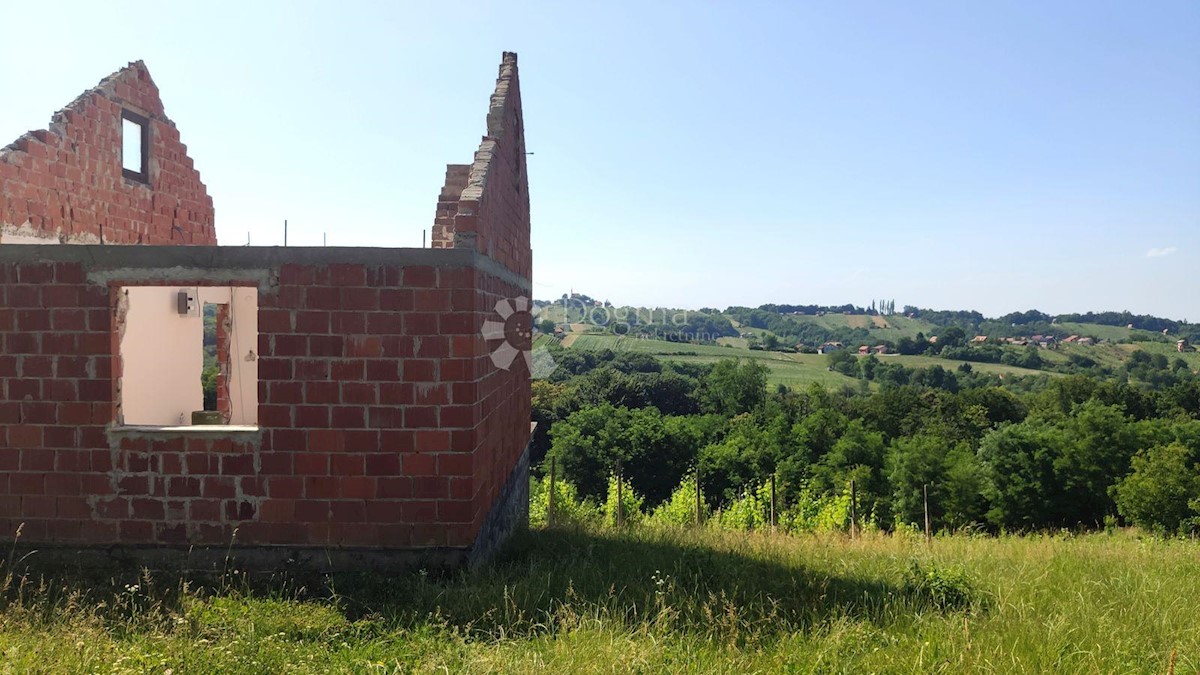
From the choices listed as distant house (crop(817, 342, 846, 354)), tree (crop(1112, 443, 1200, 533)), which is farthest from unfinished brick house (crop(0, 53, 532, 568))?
distant house (crop(817, 342, 846, 354))

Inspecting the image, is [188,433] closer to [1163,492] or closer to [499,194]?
[499,194]

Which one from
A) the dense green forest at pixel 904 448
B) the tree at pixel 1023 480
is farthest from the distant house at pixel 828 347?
the tree at pixel 1023 480

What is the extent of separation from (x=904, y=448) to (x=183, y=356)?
33.7 metres

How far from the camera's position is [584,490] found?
1602 inches

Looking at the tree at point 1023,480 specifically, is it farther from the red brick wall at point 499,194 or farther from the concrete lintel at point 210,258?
the concrete lintel at point 210,258

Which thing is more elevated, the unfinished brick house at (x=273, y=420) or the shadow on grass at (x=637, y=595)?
the unfinished brick house at (x=273, y=420)

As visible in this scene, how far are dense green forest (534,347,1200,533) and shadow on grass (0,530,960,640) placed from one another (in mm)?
18431

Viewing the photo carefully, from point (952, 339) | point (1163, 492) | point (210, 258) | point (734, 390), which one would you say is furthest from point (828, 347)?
point (210, 258)

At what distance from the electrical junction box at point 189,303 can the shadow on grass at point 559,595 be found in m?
4.33

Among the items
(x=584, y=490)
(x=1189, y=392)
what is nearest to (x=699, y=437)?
(x=584, y=490)

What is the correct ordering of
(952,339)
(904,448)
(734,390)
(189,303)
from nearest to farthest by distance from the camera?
(189,303) → (904,448) → (734,390) → (952,339)

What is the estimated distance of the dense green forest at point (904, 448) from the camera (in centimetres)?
3098

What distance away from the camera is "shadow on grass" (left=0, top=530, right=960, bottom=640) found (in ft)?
15.3

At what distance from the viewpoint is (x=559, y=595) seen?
5.18m
